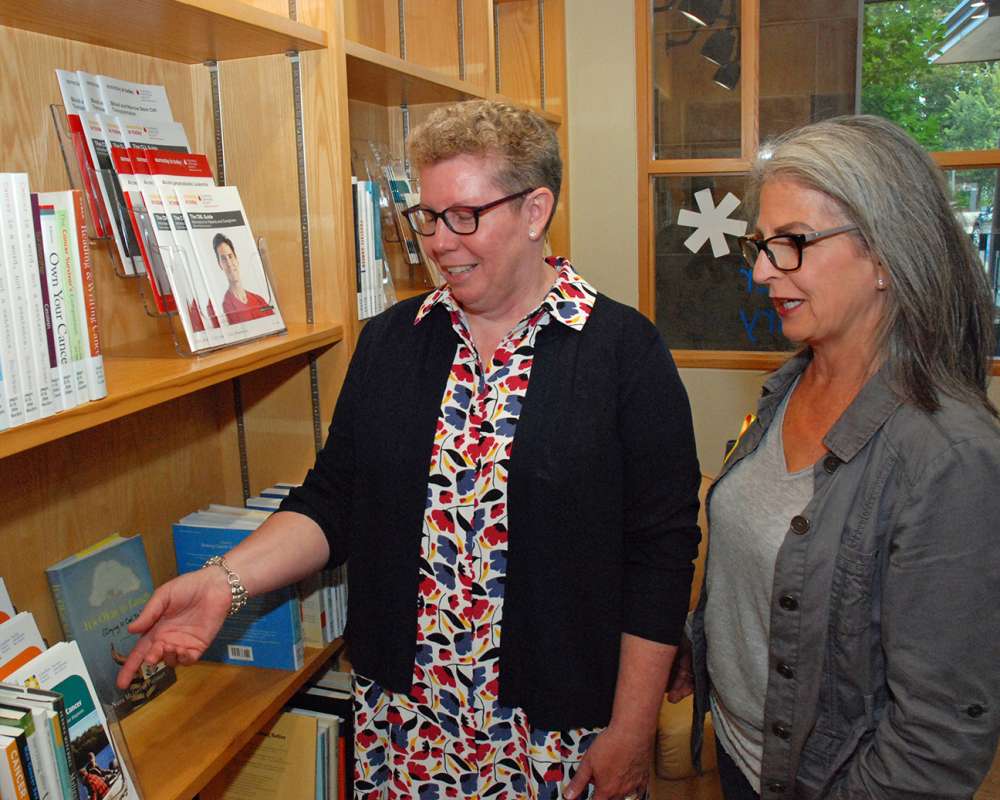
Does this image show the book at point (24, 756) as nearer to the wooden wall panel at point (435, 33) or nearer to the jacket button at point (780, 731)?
the jacket button at point (780, 731)

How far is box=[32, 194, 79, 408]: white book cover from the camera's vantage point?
1.04 m

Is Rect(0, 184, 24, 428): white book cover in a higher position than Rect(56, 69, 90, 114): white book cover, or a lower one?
lower

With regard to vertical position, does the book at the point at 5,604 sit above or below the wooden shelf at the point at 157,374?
below

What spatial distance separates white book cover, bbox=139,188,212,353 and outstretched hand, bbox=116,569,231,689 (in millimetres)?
370

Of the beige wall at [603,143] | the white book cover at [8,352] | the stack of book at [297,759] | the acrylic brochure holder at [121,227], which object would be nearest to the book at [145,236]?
the acrylic brochure holder at [121,227]

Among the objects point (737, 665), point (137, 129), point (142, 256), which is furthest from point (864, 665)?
point (137, 129)

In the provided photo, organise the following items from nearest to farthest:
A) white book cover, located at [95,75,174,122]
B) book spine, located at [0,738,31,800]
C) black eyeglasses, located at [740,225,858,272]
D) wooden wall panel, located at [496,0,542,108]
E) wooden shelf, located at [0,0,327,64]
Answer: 1. book spine, located at [0,738,31,800]
2. black eyeglasses, located at [740,225,858,272]
3. wooden shelf, located at [0,0,327,64]
4. white book cover, located at [95,75,174,122]
5. wooden wall panel, located at [496,0,542,108]

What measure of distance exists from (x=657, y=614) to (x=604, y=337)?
17.8 inches

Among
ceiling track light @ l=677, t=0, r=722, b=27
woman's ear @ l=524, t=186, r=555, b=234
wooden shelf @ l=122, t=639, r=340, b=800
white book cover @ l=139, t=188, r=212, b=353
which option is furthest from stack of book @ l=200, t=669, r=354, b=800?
ceiling track light @ l=677, t=0, r=722, b=27

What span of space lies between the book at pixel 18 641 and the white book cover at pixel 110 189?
22.0 inches

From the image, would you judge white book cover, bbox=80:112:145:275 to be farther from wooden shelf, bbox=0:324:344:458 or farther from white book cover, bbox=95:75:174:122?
wooden shelf, bbox=0:324:344:458

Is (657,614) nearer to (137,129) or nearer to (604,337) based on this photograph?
(604,337)

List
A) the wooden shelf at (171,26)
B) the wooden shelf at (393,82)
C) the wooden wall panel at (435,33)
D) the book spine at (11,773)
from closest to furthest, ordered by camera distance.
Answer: the book spine at (11,773) → the wooden shelf at (171,26) → the wooden shelf at (393,82) → the wooden wall panel at (435,33)

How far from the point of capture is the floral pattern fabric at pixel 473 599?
140 cm
